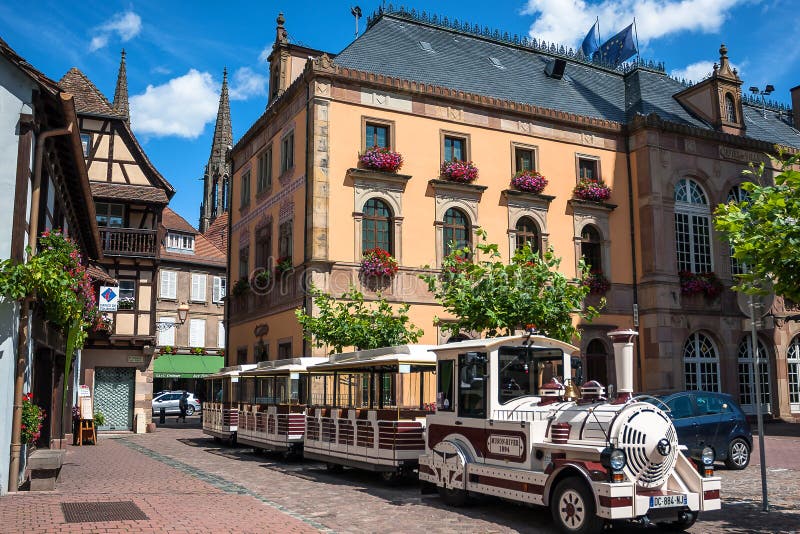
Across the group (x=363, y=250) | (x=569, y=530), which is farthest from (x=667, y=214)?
(x=569, y=530)

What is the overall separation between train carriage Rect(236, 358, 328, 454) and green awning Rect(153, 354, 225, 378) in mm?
27018

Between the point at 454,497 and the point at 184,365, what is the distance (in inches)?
1556

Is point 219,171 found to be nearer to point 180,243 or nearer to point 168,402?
point 180,243

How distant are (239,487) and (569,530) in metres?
6.35

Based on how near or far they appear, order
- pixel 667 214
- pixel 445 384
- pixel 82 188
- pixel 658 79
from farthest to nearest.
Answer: pixel 658 79, pixel 667 214, pixel 82 188, pixel 445 384

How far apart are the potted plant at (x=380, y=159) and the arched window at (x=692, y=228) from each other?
10.9m

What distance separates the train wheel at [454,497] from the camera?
11.0 meters

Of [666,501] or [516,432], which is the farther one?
[516,432]

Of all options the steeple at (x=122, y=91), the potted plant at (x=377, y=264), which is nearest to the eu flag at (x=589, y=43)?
the potted plant at (x=377, y=264)

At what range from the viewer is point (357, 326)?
66.5 feet

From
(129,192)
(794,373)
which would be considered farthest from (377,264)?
(794,373)

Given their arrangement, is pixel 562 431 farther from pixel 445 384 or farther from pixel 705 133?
pixel 705 133

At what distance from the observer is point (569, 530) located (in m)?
8.89

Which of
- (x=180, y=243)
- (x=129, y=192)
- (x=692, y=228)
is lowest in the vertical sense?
(x=692, y=228)
